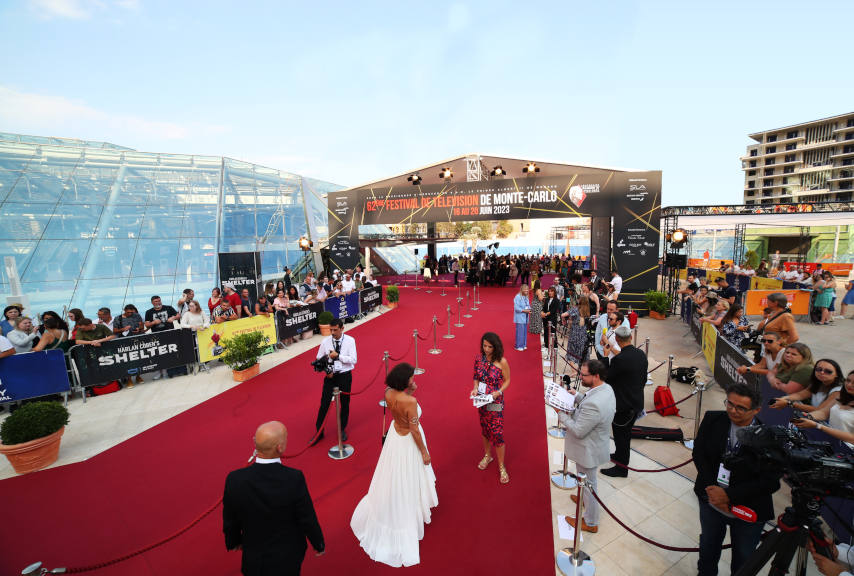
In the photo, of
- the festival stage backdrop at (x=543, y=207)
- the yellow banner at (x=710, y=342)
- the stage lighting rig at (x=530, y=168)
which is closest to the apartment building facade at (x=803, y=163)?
the festival stage backdrop at (x=543, y=207)

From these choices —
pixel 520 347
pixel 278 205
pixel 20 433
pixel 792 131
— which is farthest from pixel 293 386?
pixel 792 131

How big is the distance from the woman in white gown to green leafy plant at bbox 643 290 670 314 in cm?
1370

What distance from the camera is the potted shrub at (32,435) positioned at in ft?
16.1

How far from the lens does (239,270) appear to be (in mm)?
12977

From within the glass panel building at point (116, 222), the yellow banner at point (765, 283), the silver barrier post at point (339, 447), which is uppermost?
the glass panel building at point (116, 222)

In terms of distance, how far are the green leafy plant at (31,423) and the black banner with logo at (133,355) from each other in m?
2.38

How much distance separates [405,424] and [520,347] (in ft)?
23.0

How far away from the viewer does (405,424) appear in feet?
11.3

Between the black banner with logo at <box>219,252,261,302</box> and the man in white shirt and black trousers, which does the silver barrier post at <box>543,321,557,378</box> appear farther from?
the black banner with logo at <box>219,252,261,302</box>

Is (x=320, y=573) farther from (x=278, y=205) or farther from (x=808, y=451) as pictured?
(x=278, y=205)

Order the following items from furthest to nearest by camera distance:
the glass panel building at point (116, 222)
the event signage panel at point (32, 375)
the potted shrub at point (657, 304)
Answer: the potted shrub at point (657, 304)
the glass panel building at point (116, 222)
the event signage panel at point (32, 375)

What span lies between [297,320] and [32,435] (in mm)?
6328

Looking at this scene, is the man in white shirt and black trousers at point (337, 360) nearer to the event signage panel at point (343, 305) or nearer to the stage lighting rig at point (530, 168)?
the event signage panel at point (343, 305)

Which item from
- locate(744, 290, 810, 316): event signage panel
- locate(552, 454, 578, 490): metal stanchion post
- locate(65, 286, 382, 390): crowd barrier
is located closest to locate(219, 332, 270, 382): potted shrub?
locate(65, 286, 382, 390): crowd barrier
